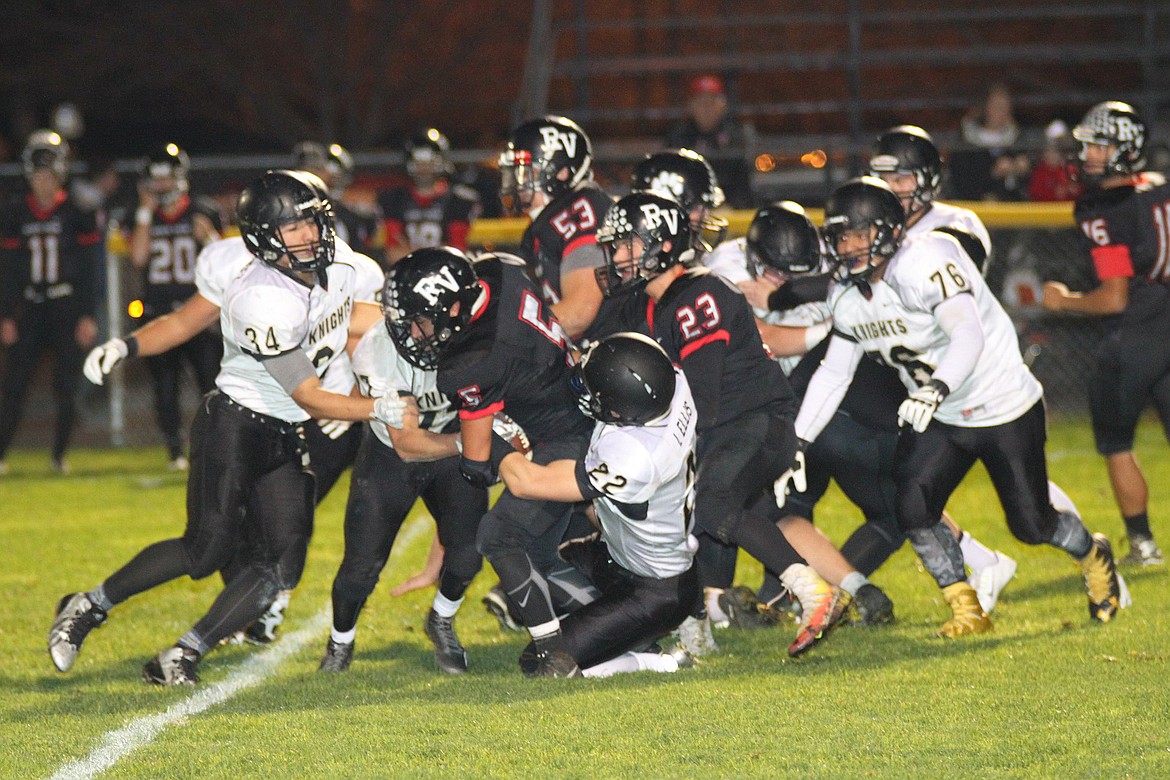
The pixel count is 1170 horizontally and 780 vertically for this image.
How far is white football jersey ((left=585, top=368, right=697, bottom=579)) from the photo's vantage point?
4.88 meters

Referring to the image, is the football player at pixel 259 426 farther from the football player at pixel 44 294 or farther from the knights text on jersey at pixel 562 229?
the football player at pixel 44 294

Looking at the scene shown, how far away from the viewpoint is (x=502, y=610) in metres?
6.17

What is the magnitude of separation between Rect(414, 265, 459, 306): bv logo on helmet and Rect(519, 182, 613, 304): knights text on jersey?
1.30m

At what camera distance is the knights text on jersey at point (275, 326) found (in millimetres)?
5164

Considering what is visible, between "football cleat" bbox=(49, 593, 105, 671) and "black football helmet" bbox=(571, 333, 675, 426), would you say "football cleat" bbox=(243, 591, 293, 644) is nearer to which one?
"football cleat" bbox=(49, 593, 105, 671)

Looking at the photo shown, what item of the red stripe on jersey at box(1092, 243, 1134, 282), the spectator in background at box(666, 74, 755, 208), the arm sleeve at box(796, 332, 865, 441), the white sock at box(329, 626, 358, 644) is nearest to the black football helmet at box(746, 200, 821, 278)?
the arm sleeve at box(796, 332, 865, 441)

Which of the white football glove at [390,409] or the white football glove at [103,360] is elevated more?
the white football glove at [103,360]

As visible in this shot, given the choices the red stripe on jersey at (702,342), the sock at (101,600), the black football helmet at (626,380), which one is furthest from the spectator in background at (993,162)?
the sock at (101,600)

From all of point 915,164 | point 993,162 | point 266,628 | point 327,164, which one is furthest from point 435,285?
point 993,162

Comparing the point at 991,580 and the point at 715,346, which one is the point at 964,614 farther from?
the point at 715,346

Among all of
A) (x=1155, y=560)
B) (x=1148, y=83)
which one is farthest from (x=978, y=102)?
(x=1155, y=560)

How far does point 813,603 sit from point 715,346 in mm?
954

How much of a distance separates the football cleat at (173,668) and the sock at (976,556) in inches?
118

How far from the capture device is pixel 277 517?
543 centimetres
